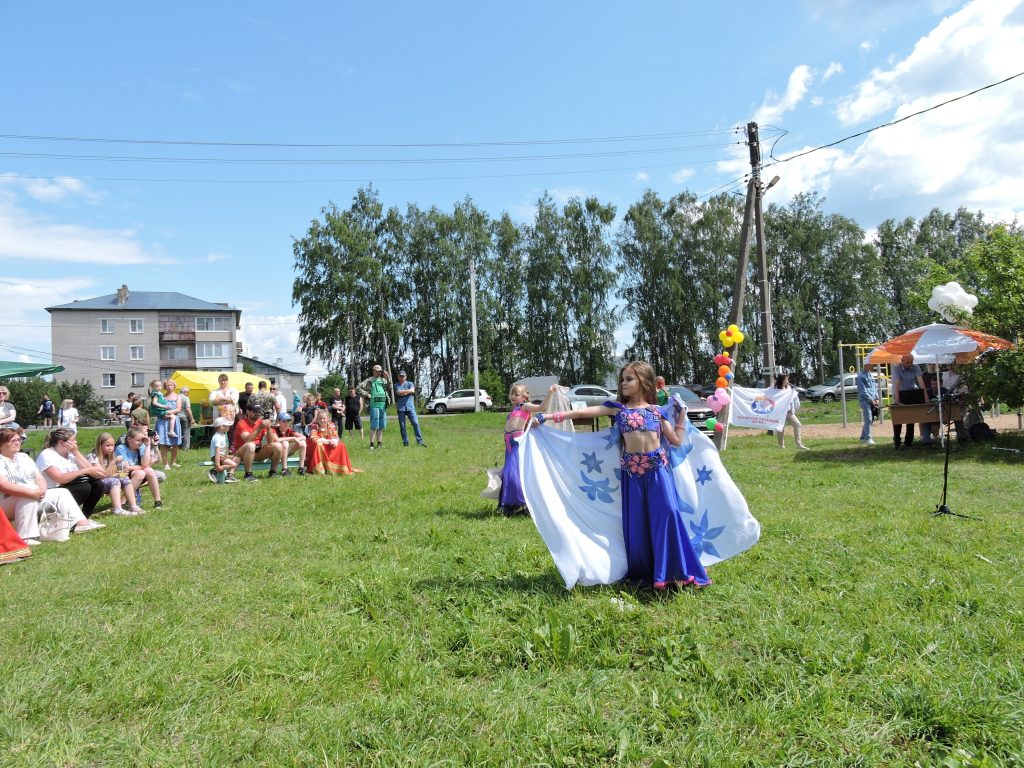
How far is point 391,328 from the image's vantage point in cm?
4741

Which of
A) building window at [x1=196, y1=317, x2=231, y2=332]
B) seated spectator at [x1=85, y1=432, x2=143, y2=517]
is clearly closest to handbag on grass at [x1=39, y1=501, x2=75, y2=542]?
seated spectator at [x1=85, y1=432, x2=143, y2=517]

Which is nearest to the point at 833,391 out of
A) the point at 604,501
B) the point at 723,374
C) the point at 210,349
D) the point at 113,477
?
the point at 723,374

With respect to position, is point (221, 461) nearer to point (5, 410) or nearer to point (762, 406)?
point (5, 410)

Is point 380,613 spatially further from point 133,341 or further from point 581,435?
point 133,341

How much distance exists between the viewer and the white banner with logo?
1547 cm

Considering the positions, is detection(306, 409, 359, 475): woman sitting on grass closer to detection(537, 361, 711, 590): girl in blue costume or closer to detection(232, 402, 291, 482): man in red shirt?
detection(232, 402, 291, 482): man in red shirt

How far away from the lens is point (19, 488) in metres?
7.00

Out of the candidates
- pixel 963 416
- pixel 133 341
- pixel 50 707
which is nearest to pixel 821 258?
pixel 963 416

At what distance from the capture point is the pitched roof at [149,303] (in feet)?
238

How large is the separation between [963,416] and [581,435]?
1144 cm

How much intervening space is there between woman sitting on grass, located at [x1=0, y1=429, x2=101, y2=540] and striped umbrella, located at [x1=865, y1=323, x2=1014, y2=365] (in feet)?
42.0

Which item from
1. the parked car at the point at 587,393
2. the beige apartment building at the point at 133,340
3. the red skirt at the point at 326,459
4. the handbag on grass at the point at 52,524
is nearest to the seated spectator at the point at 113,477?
the handbag on grass at the point at 52,524

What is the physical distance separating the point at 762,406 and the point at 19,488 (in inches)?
544

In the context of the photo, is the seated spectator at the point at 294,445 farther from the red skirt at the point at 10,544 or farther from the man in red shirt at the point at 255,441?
the red skirt at the point at 10,544
